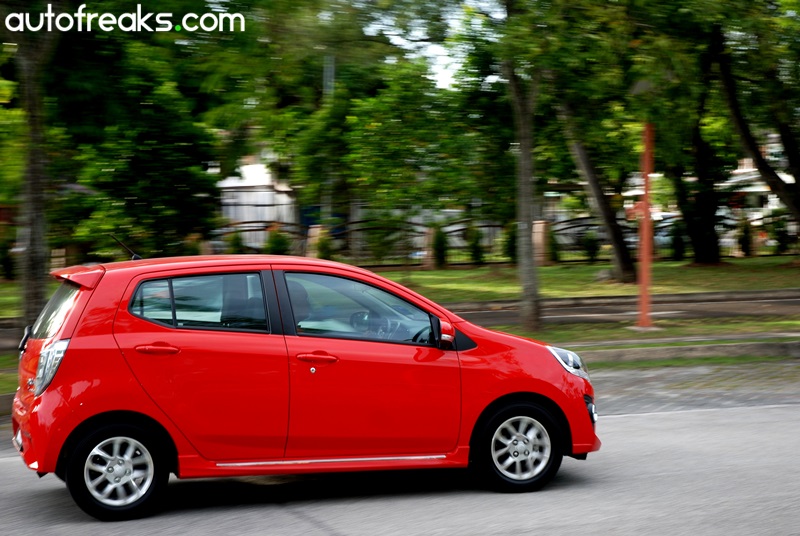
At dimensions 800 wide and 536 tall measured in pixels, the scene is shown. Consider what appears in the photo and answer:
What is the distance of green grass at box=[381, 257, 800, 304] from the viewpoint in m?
24.3

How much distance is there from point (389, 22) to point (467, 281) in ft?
41.2

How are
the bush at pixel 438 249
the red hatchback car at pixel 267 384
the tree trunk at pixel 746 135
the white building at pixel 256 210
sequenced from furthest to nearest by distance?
the bush at pixel 438 249 < the white building at pixel 256 210 < the tree trunk at pixel 746 135 < the red hatchback car at pixel 267 384

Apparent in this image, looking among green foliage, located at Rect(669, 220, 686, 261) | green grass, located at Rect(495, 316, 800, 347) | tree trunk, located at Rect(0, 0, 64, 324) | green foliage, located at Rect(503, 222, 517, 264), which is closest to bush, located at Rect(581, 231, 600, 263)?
green foliage, located at Rect(669, 220, 686, 261)

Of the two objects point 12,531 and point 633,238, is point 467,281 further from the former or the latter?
point 12,531

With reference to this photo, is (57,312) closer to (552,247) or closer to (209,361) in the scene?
(209,361)

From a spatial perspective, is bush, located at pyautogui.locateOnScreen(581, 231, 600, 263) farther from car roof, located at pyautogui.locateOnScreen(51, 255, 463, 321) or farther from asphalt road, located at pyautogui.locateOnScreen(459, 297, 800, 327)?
car roof, located at pyautogui.locateOnScreen(51, 255, 463, 321)

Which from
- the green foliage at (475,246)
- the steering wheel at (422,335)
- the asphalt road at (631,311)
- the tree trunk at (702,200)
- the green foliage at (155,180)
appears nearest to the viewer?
the steering wheel at (422,335)

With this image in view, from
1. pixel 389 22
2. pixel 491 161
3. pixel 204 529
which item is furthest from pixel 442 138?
pixel 204 529

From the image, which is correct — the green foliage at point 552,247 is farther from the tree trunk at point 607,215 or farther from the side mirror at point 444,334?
the side mirror at point 444,334

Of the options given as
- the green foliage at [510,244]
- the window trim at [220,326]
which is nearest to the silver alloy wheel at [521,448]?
the window trim at [220,326]

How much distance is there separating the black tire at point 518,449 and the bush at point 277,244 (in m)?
23.9

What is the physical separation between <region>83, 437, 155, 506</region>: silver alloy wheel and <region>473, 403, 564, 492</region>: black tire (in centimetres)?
204

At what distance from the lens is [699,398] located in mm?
11438

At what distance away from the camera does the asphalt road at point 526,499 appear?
6156 mm
